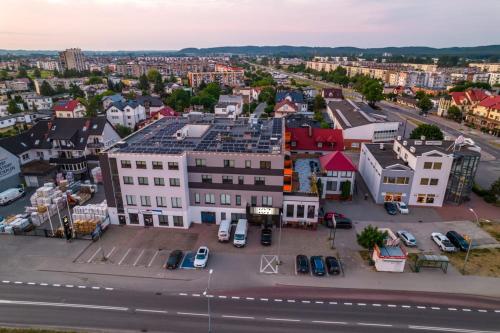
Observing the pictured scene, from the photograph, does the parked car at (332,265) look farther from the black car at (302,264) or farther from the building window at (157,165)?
Result: the building window at (157,165)

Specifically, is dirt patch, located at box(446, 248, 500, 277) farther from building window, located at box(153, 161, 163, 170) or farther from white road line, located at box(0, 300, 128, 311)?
building window, located at box(153, 161, 163, 170)

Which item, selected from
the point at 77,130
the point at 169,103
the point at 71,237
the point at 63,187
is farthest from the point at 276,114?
the point at 71,237

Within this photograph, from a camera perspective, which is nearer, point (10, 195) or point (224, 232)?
point (224, 232)

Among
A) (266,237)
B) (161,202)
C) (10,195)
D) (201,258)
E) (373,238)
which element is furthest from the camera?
(10,195)

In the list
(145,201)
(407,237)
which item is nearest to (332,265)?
(407,237)

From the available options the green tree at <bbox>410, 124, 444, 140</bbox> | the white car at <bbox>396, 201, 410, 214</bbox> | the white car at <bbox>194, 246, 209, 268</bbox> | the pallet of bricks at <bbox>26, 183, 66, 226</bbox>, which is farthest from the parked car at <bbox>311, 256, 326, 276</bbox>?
the green tree at <bbox>410, 124, 444, 140</bbox>

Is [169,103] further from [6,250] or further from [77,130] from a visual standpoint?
[6,250]

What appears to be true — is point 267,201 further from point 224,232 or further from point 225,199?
point 224,232
